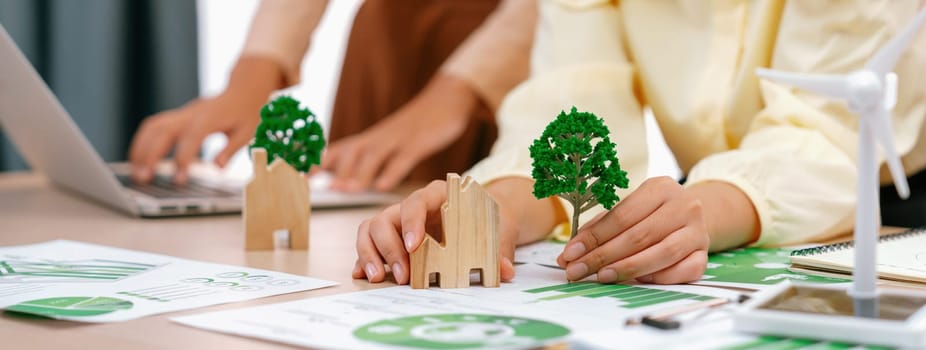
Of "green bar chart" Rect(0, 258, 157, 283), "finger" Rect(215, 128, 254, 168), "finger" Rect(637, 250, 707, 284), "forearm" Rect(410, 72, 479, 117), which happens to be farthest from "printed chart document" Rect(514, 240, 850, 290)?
"finger" Rect(215, 128, 254, 168)

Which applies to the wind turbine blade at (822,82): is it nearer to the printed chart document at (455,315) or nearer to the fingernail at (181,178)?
the printed chart document at (455,315)

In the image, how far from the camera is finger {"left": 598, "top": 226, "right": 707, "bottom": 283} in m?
0.60

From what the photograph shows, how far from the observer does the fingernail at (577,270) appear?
1.98ft

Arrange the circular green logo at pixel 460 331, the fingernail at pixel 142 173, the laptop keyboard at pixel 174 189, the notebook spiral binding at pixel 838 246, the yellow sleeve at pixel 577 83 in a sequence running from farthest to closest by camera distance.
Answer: the fingernail at pixel 142 173 < the laptop keyboard at pixel 174 189 < the yellow sleeve at pixel 577 83 < the notebook spiral binding at pixel 838 246 < the circular green logo at pixel 460 331

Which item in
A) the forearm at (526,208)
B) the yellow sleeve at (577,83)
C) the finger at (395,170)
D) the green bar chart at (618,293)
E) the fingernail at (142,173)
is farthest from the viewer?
the fingernail at (142,173)

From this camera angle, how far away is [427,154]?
1266 millimetres

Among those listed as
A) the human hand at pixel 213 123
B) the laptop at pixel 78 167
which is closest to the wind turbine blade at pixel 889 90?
the laptop at pixel 78 167

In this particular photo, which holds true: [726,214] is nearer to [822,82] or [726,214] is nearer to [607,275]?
[607,275]

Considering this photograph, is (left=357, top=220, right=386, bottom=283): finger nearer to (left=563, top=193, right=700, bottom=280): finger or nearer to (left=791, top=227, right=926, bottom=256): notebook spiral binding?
(left=563, top=193, right=700, bottom=280): finger

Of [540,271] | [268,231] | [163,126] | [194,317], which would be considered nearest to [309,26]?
[163,126]

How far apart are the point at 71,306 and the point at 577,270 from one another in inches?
11.5

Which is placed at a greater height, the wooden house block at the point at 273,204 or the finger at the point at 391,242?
the wooden house block at the point at 273,204

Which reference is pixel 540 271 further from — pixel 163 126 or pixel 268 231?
pixel 163 126

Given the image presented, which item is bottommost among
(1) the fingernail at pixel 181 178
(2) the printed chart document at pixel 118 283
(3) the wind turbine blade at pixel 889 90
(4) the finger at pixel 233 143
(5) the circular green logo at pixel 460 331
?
(5) the circular green logo at pixel 460 331
